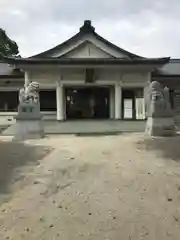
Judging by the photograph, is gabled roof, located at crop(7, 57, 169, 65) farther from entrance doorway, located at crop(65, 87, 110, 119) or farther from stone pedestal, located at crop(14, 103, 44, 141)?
stone pedestal, located at crop(14, 103, 44, 141)

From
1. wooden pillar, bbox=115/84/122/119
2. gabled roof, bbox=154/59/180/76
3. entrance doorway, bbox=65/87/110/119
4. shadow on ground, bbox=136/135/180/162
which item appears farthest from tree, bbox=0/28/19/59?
shadow on ground, bbox=136/135/180/162

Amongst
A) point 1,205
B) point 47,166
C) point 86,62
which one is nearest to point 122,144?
point 47,166

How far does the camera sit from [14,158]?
424 inches

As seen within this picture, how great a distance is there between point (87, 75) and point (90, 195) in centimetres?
1802

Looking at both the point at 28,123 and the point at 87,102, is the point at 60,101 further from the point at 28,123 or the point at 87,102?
the point at 28,123

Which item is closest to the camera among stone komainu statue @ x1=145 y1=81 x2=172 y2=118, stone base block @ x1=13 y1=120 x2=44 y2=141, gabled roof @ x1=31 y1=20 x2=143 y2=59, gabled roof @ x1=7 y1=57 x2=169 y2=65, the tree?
stone base block @ x1=13 y1=120 x2=44 y2=141

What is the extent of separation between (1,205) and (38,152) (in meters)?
5.60

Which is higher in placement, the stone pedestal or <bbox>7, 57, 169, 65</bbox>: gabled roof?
<bbox>7, 57, 169, 65</bbox>: gabled roof

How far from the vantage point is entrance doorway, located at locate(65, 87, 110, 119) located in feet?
93.0

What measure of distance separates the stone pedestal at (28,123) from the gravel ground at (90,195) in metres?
4.56

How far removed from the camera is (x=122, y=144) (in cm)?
1362

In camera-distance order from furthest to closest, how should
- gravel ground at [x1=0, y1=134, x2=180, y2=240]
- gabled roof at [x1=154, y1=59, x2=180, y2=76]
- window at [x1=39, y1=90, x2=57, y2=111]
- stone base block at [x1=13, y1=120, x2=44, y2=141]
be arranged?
window at [x1=39, y1=90, x2=57, y2=111]
gabled roof at [x1=154, y1=59, x2=180, y2=76]
stone base block at [x1=13, y1=120, x2=44, y2=141]
gravel ground at [x1=0, y1=134, x2=180, y2=240]

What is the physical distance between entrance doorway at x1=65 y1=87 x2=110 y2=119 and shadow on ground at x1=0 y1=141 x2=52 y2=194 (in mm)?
14803

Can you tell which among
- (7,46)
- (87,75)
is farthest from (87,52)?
(7,46)
